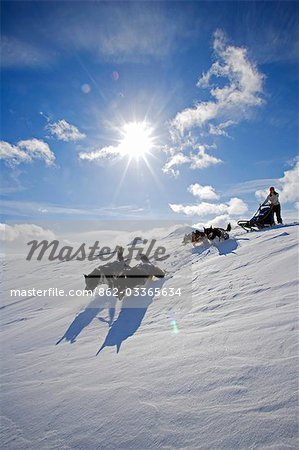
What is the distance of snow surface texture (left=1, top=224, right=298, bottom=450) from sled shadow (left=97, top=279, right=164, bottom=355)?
3cm

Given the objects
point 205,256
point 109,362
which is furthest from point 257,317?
point 205,256

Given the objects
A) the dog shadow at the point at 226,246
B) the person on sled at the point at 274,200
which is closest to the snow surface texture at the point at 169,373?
the dog shadow at the point at 226,246

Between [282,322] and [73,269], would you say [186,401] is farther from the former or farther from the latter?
[73,269]

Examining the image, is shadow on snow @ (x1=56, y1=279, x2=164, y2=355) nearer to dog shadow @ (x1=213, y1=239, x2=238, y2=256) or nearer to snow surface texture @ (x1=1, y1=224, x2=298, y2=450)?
snow surface texture @ (x1=1, y1=224, x2=298, y2=450)

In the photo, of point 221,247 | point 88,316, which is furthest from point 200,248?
point 88,316

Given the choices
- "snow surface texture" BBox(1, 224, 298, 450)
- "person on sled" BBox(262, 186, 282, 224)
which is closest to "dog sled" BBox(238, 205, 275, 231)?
"person on sled" BBox(262, 186, 282, 224)

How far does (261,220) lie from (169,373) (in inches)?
449

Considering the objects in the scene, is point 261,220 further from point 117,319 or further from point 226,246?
point 117,319

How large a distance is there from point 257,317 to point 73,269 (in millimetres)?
12762

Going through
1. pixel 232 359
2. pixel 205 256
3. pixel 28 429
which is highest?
pixel 205 256

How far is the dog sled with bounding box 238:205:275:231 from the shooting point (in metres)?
13.1

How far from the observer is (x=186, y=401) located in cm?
293

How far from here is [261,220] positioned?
13.2m

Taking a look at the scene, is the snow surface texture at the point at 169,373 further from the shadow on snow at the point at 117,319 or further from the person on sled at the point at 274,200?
the person on sled at the point at 274,200
